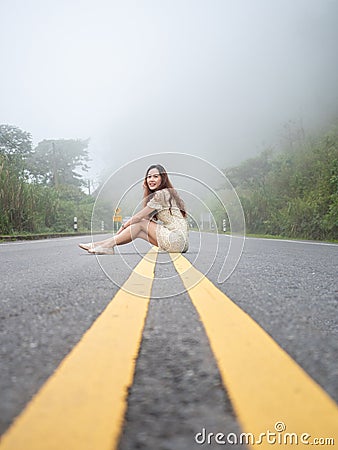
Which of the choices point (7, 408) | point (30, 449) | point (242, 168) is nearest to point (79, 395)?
point (7, 408)

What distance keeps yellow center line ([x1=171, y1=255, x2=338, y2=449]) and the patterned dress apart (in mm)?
1292

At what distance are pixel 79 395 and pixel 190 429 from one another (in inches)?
10.8

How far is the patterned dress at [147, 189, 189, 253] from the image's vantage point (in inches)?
120

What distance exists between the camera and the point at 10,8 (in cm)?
18562

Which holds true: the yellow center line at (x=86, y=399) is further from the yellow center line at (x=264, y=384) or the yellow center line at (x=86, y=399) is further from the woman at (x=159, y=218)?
the woman at (x=159, y=218)

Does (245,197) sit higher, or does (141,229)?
(245,197)

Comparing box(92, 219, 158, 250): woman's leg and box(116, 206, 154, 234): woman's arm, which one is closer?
box(116, 206, 154, 234): woman's arm

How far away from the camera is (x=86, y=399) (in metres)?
0.98

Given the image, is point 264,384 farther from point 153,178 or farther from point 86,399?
point 153,178

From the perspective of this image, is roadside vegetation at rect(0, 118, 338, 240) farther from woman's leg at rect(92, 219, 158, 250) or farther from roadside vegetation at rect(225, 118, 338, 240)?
woman's leg at rect(92, 219, 158, 250)

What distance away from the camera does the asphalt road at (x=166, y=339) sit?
36.0 inches

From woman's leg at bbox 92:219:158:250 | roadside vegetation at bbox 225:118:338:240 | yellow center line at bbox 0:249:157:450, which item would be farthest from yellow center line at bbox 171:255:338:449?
roadside vegetation at bbox 225:118:338:240

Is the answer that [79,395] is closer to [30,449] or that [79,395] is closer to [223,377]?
[30,449]

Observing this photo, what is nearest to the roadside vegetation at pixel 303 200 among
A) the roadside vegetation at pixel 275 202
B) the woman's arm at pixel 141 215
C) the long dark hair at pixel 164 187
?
the roadside vegetation at pixel 275 202
